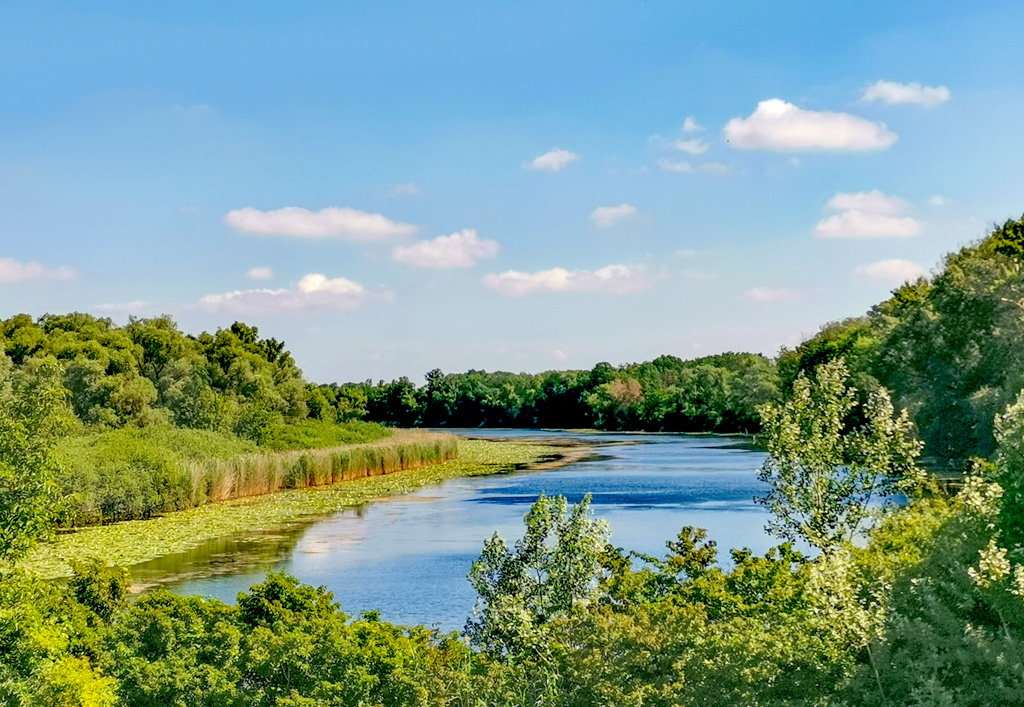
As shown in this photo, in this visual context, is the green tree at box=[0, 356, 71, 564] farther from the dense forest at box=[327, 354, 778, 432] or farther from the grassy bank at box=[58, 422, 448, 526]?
the dense forest at box=[327, 354, 778, 432]

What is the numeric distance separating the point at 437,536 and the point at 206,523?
7561mm

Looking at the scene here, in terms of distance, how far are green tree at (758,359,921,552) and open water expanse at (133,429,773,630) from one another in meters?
2.20

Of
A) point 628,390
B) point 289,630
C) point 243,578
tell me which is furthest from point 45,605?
point 628,390

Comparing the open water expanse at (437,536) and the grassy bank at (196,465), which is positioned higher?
the grassy bank at (196,465)

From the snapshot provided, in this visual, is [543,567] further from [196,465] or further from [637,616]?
[196,465]

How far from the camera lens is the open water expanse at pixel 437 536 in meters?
22.6

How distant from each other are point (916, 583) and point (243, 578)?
56.5 ft

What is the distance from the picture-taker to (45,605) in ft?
41.1

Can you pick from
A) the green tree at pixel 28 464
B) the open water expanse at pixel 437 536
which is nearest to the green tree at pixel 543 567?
the open water expanse at pixel 437 536

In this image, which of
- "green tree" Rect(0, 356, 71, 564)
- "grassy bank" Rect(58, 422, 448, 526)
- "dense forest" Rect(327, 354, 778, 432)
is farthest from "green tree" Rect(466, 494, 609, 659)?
"dense forest" Rect(327, 354, 778, 432)

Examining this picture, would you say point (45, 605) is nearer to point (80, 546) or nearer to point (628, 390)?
point (80, 546)

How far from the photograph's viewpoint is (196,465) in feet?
123

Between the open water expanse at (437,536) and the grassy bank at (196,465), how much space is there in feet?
16.3

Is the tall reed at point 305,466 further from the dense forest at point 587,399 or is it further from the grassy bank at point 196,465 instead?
the dense forest at point 587,399
